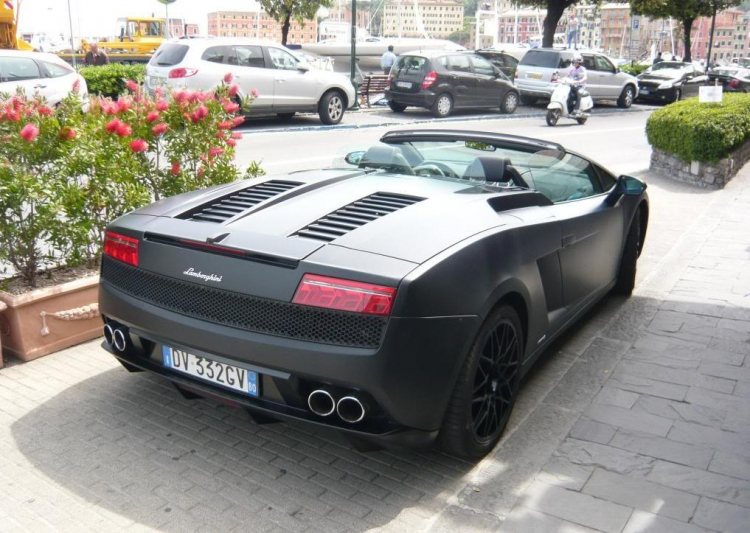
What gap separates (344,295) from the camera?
3.03 metres

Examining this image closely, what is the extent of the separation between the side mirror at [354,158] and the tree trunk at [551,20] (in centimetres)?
2874

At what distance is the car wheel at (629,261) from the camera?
583 centimetres

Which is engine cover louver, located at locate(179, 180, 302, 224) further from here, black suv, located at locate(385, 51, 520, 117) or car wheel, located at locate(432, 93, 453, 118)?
car wheel, located at locate(432, 93, 453, 118)

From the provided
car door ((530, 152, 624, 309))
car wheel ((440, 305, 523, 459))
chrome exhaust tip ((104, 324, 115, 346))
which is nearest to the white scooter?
car door ((530, 152, 624, 309))

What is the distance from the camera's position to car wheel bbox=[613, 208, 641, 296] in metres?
5.83

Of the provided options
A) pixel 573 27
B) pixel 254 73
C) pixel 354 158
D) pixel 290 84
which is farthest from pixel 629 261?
pixel 573 27

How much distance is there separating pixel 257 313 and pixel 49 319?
7.20 feet

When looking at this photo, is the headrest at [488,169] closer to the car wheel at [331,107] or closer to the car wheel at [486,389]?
the car wheel at [486,389]

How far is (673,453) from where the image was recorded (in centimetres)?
380

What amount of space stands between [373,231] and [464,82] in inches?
783

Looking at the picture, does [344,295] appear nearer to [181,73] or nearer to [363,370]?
[363,370]

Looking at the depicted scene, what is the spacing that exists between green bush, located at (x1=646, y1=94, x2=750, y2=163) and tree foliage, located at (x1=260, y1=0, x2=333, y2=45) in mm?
26548

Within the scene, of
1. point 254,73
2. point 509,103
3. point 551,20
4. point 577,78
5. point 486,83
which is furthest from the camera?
point 551,20

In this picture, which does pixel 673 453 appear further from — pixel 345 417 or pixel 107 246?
pixel 107 246
